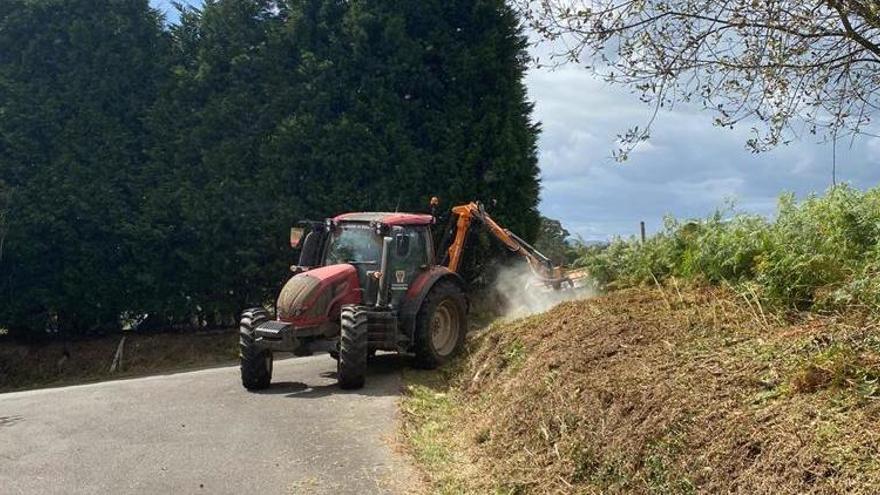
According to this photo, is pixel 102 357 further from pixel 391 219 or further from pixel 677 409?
pixel 677 409

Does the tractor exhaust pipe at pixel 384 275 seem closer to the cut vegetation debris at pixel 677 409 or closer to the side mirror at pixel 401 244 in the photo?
the side mirror at pixel 401 244

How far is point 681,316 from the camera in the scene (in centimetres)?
563

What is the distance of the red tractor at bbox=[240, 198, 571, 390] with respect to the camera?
30.2 ft

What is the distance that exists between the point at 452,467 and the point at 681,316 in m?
2.13

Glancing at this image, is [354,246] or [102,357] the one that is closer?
[354,246]

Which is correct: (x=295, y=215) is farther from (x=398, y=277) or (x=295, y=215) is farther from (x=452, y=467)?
(x=452, y=467)

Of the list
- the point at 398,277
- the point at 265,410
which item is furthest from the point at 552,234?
the point at 265,410

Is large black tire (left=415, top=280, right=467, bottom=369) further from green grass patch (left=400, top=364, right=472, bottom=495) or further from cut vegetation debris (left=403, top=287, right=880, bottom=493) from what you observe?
cut vegetation debris (left=403, top=287, right=880, bottom=493)

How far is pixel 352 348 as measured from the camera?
8.91m

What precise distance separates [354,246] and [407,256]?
0.77 metres

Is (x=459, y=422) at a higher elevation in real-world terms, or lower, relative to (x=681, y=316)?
lower

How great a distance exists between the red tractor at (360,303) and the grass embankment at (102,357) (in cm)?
605

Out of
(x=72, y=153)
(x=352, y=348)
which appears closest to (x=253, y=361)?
(x=352, y=348)

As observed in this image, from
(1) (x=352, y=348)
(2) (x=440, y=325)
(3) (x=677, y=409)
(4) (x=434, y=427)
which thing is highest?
(3) (x=677, y=409)
